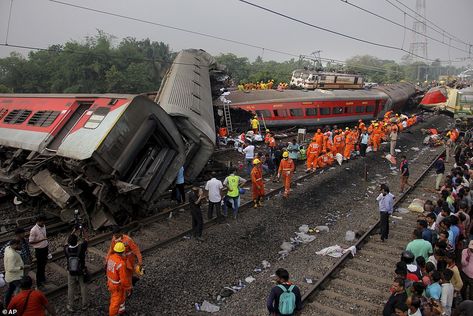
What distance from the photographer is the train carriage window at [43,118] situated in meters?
9.71

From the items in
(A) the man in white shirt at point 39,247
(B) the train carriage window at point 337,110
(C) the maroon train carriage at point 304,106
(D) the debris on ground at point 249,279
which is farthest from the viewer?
(B) the train carriage window at point 337,110

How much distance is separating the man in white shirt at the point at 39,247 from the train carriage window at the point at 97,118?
2701 millimetres

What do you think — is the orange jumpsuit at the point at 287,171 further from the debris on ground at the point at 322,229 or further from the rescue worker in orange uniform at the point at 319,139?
the rescue worker in orange uniform at the point at 319,139

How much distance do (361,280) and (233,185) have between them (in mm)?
3821

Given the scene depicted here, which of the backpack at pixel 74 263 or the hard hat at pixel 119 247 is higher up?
the hard hat at pixel 119 247

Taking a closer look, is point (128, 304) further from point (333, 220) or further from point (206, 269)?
point (333, 220)

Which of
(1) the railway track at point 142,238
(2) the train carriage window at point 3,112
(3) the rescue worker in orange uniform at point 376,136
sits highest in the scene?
(2) the train carriage window at point 3,112

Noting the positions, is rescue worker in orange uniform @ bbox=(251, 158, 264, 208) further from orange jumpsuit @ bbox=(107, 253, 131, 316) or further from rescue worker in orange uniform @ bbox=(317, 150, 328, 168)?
orange jumpsuit @ bbox=(107, 253, 131, 316)

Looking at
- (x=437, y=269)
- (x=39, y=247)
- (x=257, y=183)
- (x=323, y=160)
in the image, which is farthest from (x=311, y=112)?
(x=39, y=247)

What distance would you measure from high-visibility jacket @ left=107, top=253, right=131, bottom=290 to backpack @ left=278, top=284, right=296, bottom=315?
2.45 meters

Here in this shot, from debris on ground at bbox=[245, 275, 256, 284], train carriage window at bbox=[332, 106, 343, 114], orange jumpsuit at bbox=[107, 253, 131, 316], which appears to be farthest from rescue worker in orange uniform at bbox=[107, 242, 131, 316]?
train carriage window at bbox=[332, 106, 343, 114]

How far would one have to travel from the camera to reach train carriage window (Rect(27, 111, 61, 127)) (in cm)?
971

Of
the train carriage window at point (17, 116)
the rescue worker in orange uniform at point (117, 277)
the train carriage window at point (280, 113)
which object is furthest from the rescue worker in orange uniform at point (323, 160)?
the rescue worker in orange uniform at point (117, 277)

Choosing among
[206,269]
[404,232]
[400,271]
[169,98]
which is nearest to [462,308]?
[400,271]
